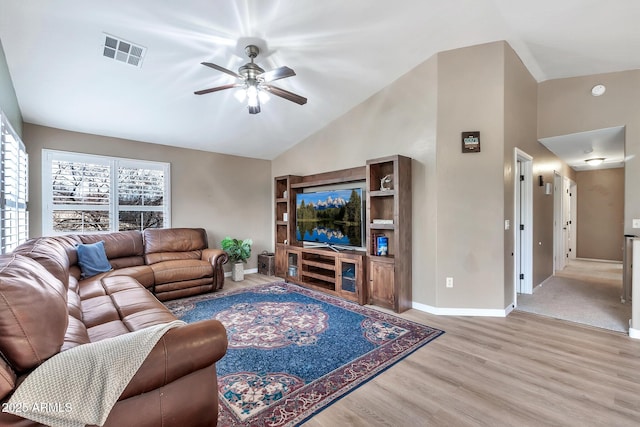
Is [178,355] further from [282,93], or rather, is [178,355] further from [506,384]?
[282,93]

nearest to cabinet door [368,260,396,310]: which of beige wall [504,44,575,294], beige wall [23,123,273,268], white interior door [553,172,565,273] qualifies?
beige wall [504,44,575,294]

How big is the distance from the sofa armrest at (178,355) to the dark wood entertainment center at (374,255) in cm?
249

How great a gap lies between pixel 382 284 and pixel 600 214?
6.85m

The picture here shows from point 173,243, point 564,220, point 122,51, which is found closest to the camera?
point 122,51

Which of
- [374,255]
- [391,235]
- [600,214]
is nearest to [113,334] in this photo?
[374,255]

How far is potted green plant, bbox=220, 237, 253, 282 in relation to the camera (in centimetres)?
512

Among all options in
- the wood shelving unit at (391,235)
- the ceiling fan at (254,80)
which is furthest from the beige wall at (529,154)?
the ceiling fan at (254,80)

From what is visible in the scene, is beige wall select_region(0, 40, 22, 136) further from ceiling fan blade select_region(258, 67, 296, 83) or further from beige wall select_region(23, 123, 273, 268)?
ceiling fan blade select_region(258, 67, 296, 83)

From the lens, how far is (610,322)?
10.4ft

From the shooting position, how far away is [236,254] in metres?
5.13

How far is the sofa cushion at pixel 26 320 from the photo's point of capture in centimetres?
109

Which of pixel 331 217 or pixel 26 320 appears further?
pixel 331 217

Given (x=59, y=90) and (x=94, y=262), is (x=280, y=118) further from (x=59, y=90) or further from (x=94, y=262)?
(x=94, y=262)

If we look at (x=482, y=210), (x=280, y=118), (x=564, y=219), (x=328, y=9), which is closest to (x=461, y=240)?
(x=482, y=210)
